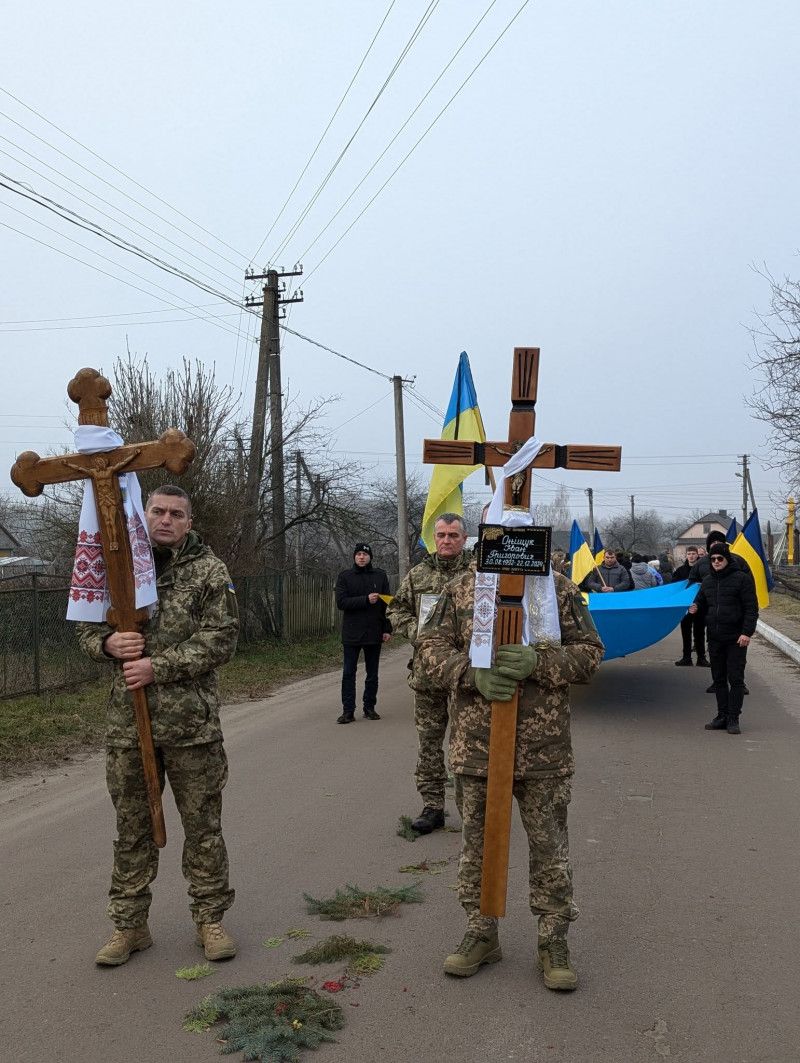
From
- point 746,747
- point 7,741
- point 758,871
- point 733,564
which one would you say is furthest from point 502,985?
point 733,564

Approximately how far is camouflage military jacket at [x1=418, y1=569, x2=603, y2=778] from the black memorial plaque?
0.21 meters

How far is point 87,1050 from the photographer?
3.28 meters

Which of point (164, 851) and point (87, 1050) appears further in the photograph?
point (164, 851)

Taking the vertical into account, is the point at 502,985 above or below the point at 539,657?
below

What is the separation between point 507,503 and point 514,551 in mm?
241

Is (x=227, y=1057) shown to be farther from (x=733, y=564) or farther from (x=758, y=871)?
(x=733, y=564)

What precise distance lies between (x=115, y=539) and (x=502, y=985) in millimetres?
2337

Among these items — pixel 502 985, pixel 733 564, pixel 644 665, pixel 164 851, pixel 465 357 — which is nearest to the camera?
pixel 502 985

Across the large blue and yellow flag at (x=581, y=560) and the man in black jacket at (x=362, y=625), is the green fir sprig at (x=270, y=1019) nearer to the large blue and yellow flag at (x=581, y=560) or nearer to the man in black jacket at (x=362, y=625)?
the man in black jacket at (x=362, y=625)

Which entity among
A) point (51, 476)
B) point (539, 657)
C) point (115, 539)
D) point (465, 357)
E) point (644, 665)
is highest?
point (465, 357)

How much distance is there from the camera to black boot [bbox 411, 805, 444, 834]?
589cm

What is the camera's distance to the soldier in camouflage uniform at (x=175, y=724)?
393cm

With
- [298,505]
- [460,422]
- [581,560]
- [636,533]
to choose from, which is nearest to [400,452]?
[298,505]

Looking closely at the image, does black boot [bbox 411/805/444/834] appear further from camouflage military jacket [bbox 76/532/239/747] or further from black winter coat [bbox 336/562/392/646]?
black winter coat [bbox 336/562/392/646]
